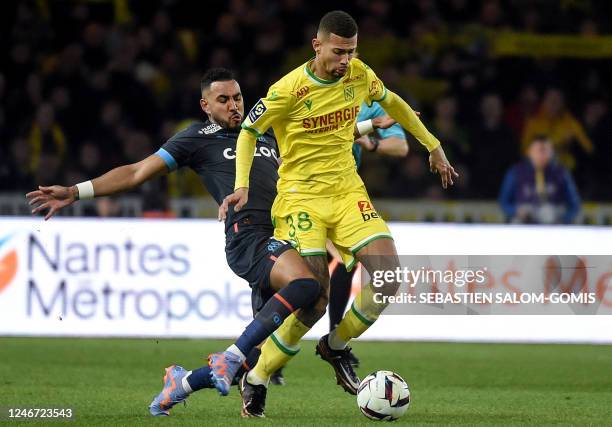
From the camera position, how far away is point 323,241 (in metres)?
6.80

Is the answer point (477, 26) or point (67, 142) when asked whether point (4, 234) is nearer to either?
point (67, 142)

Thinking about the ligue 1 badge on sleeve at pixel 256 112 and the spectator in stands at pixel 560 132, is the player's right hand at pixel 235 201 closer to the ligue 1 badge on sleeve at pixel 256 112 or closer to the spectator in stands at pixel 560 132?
the ligue 1 badge on sleeve at pixel 256 112

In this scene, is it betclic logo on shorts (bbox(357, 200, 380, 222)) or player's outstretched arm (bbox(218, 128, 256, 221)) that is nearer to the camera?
player's outstretched arm (bbox(218, 128, 256, 221))

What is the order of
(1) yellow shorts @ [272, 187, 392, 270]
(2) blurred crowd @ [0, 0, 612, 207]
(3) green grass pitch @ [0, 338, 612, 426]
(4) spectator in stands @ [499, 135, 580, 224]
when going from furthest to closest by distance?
1. (2) blurred crowd @ [0, 0, 612, 207]
2. (4) spectator in stands @ [499, 135, 580, 224]
3. (1) yellow shorts @ [272, 187, 392, 270]
4. (3) green grass pitch @ [0, 338, 612, 426]

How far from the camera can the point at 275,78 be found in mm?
14930

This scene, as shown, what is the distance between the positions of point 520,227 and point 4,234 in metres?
4.71

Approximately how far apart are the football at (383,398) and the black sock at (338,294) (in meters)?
2.48

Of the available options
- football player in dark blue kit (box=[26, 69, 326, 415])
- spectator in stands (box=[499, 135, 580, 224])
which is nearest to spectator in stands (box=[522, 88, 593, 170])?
spectator in stands (box=[499, 135, 580, 224])

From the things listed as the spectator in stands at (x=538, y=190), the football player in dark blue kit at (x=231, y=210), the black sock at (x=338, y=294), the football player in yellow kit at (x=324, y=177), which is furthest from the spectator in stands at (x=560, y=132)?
the football player in yellow kit at (x=324, y=177)

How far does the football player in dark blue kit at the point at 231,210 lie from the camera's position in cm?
624

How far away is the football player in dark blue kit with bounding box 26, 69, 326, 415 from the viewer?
6.24 meters

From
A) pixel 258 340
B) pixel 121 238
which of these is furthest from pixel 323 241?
pixel 121 238

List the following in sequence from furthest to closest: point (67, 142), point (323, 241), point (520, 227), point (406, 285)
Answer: point (67, 142), point (520, 227), point (406, 285), point (323, 241)

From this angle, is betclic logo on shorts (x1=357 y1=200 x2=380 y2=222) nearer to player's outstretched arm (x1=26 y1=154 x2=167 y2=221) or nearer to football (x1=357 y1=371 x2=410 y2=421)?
football (x1=357 y1=371 x2=410 y2=421)
